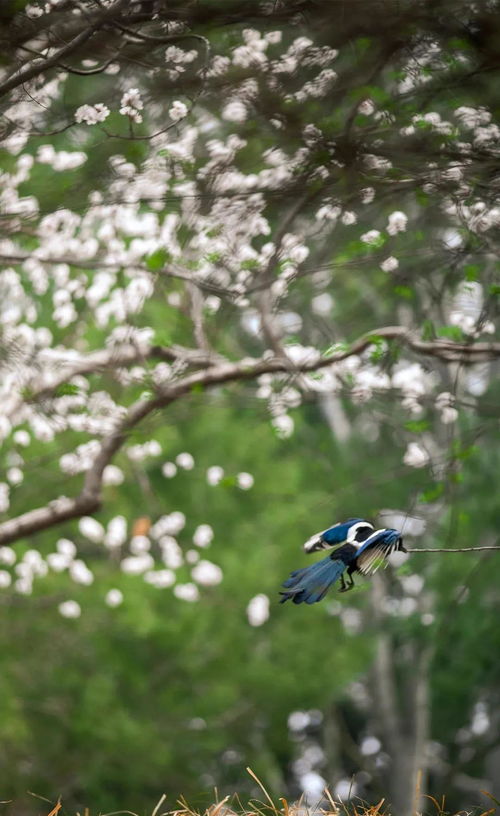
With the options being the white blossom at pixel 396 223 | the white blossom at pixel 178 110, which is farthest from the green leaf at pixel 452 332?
the white blossom at pixel 178 110

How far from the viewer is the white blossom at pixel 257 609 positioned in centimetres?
1148

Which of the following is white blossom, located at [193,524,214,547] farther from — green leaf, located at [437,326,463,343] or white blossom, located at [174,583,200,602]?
green leaf, located at [437,326,463,343]

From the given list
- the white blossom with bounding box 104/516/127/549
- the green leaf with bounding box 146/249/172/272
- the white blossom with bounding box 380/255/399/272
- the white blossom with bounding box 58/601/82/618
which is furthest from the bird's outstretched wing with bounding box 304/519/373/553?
the white blossom with bounding box 104/516/127/549

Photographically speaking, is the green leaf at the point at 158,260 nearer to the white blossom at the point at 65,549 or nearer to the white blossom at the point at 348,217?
the white blossom at the point at 348,217

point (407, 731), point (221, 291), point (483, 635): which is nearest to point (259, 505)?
point (483, 635)

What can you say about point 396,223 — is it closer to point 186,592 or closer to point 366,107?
point 366,107

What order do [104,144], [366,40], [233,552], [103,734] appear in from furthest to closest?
[233,552] → [103,734] → [104,144] → [366,40]

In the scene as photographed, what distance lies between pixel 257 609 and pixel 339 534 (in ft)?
29.4

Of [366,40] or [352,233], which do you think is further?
[352,233]

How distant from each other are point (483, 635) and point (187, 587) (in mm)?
3271

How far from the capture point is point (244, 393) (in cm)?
827

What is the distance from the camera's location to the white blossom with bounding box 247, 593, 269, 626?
11484 mm

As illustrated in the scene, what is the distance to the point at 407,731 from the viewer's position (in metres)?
15.6

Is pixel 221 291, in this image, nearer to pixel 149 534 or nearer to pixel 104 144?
pixel 104 144
